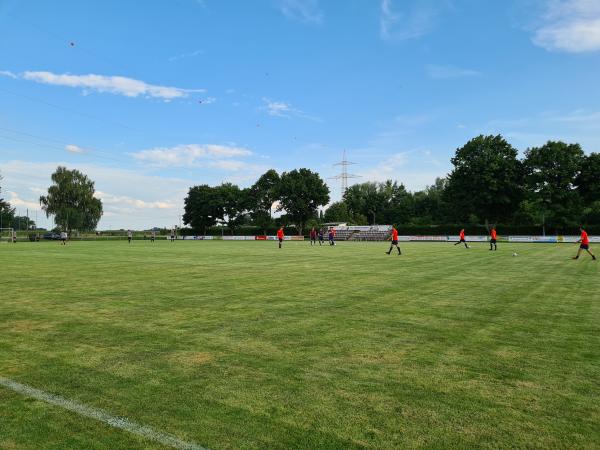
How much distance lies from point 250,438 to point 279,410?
552 millimetres

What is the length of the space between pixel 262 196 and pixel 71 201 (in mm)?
41953

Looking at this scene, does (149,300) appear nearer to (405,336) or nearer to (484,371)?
(405,336)

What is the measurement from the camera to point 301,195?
323 ft

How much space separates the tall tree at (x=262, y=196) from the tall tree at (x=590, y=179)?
62914 mm

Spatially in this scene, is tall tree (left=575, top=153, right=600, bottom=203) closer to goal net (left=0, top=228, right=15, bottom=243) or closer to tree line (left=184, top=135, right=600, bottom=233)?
tree line (left=184, top=135, right=600, bottom=233)

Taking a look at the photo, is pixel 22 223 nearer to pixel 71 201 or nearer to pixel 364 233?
pixel 71 201

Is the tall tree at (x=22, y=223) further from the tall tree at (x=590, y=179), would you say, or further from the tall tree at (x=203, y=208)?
the tall tree at (x=590, y=179)

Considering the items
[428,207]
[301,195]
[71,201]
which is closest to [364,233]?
[301,195]

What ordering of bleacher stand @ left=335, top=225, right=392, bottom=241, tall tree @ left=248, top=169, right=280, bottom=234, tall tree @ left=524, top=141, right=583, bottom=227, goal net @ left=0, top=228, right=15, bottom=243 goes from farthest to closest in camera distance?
tall tree @ left=248, top=169, right=280, bottom=234 → bleacher stand @ left=335, top=225, right=392, bottom=241 → goal net @ left=0, top=228, right=15, bottom=243 → tall tree @ left=524, top=141, right=583, bottom=227

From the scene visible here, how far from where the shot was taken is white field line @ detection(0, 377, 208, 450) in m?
3.51

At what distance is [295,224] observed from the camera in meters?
103

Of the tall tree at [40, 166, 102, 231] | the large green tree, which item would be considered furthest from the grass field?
the large green tree

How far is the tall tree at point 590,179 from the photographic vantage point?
66.8 m

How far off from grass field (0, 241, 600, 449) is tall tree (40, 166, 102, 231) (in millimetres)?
84546
